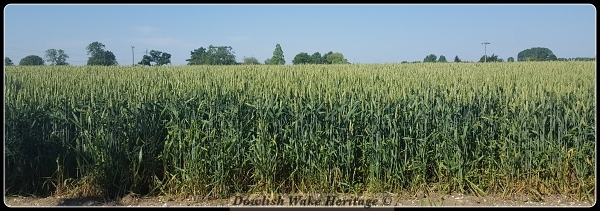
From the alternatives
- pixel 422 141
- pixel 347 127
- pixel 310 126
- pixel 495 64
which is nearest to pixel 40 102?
pixel 310 126

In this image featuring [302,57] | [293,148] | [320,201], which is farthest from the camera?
[302,57]

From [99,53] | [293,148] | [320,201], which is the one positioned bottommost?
[320,201]

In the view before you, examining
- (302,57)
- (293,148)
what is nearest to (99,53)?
(293,148)

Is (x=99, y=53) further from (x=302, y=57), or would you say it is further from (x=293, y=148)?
(x=302, y=57)

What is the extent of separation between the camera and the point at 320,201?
4094 mm

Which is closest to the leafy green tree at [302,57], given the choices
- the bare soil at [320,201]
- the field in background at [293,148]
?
the field in background at [293,148]

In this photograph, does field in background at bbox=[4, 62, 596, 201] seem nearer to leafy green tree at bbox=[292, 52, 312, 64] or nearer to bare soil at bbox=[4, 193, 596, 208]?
bare soil at bbox=[4, 193, 596, 208]

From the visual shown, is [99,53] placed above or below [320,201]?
above

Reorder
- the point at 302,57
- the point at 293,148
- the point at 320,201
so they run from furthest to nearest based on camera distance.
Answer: the point at 302,57, the point at 293,148, the point at 320,201

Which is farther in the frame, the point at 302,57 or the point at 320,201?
the point at 302,57

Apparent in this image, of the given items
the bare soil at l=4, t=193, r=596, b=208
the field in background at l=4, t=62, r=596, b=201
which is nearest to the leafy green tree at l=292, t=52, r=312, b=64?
the field in background at l=4, t=62, r=596, b=201

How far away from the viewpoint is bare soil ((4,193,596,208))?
413cm

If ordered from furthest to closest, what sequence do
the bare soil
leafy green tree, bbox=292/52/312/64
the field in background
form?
1. leafy green tree, bbox=292/52/312/64
2. the field in background
3. the bare soil

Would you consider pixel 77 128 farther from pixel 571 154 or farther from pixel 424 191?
pixel 571 154
